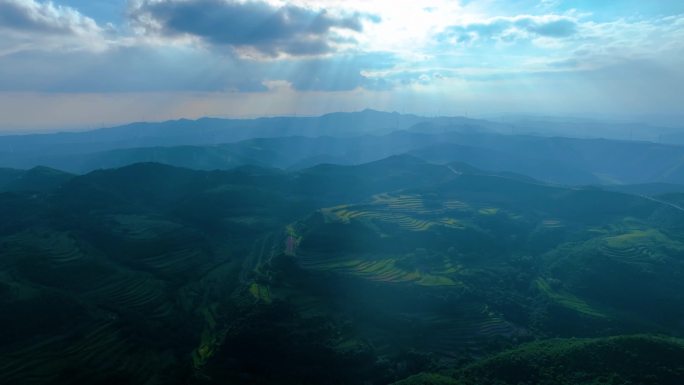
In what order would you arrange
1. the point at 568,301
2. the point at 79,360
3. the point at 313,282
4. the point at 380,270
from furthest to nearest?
the point at 380,270
the point at 313,282
the point at 568,301
the point at 79,360

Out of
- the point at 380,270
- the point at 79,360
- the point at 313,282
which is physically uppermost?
the point at 313,282

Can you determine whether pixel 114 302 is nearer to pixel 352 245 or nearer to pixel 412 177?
pixel 352 245

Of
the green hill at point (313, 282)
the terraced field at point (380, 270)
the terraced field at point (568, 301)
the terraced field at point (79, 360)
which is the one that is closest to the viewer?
the terraced field at point (79, 360)

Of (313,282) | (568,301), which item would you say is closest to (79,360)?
(313,282)

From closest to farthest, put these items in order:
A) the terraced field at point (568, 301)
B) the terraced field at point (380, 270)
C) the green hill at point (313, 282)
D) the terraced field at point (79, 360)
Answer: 1. the terraced field at point (79, 360)
2. the green hill at point (313, 282)
3. the terraced field at point (568, 301)
4. the terraced field at point (380, 270)

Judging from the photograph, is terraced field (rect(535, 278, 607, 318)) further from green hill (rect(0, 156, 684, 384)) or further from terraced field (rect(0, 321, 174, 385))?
terraced field (rect(0, 321, 174, 385))

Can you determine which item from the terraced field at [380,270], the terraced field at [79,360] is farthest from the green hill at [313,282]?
the terraced field at [380,270]

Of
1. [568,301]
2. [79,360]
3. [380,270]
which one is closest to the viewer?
[79,360]

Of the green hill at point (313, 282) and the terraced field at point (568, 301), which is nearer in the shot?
the green hill at point (313, 282)

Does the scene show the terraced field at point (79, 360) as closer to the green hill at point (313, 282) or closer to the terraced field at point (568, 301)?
the green hill at point (313, 282)

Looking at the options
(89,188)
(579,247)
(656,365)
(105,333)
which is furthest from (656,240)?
(89,188)

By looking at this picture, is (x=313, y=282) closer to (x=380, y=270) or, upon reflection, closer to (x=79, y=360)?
(x=380, y=270)
